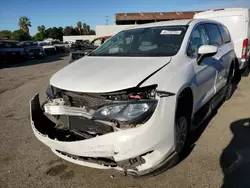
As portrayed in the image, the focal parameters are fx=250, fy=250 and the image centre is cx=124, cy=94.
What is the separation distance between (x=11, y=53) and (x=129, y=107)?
2000cm

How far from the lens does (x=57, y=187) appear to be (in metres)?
2.85

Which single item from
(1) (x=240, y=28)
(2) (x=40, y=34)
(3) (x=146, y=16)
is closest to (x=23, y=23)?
(2) (x=40, y=34)

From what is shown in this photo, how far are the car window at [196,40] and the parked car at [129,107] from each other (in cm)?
2

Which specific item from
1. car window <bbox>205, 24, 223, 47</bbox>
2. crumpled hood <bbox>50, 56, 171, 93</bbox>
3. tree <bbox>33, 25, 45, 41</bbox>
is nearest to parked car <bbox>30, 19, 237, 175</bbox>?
crumpled hood <bbox>50, 56, 171, 93</bbox>

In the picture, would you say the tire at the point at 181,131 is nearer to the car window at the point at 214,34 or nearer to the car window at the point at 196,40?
the car window at the point at 196,40

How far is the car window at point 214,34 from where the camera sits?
439 cm

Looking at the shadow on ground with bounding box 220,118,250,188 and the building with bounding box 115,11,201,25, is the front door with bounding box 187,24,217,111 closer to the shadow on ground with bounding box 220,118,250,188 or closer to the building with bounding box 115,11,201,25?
the shadow on ground with bounding box 220,118,250,188

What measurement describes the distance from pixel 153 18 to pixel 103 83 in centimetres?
5250

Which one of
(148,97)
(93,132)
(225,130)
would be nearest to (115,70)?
(148,97)

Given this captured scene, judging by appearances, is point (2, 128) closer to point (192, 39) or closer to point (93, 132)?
point (93, 132)

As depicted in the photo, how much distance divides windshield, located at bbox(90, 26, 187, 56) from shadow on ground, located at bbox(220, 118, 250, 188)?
1.57 metres

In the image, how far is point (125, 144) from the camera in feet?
7.78

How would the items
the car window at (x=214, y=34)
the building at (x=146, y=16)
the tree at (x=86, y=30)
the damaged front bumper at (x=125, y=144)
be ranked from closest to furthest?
the damaged front bumper at (x=125, y=144)
the car window at (x=214, y=34)
the building at (x=146, y=16)
the tree at (x=86, y=30)

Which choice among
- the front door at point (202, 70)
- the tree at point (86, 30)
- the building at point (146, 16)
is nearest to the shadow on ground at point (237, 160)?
the front door at point (202, 70)
